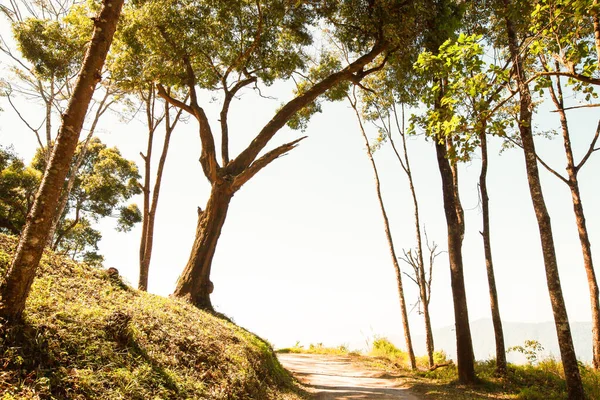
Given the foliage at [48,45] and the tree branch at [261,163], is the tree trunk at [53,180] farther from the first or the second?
the foliage at [48,45]

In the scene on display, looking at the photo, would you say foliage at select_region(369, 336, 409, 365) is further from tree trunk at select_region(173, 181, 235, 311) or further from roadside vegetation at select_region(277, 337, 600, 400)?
tree trunk at select_region(173, 181, 235, 311)

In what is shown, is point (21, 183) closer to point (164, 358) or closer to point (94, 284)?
point (94, 284)

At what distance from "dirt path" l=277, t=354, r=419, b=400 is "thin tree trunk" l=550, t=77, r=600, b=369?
6227 millimetres

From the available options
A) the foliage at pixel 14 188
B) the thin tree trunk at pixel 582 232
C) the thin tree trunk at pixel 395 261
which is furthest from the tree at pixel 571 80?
the foliage at pixel 14 188

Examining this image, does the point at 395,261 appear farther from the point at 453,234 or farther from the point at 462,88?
the point at 462,88

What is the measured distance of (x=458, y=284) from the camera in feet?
34.8

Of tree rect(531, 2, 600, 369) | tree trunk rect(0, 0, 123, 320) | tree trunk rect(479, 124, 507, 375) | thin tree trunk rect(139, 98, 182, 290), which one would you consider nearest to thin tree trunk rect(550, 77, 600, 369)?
tree rect(531, 2, 600, 369)

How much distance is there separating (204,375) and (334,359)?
12212 millimetres

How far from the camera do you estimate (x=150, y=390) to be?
13.3 feet

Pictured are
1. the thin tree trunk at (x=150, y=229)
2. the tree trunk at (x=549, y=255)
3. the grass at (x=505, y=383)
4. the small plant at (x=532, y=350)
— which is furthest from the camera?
the thin tree trunk at (x=150, y=229)

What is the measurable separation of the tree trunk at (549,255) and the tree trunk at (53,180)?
6699 mm

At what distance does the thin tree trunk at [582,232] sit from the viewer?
11016 mm

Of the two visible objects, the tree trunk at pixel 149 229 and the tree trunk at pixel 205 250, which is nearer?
Result: the tree trunk at pixel 205 250

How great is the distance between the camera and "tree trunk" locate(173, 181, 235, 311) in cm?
981
